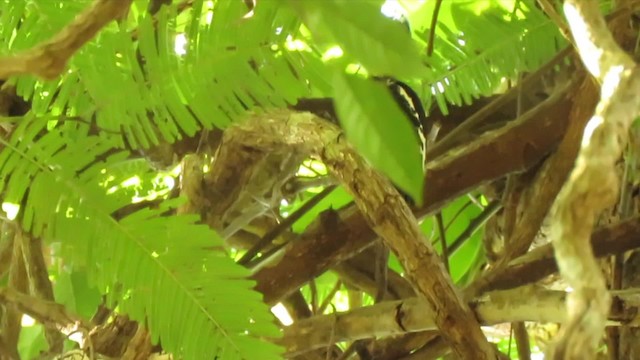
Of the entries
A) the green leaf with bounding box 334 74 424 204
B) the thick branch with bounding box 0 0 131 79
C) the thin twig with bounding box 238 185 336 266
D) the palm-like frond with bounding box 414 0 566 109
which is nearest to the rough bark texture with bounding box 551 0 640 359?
the green leaf with bounding box 334 74 424 204

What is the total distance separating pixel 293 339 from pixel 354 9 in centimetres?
57

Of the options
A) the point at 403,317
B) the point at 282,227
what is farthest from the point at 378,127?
the point at 282,227

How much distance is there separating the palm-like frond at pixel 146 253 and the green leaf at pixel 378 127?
0.36 metres

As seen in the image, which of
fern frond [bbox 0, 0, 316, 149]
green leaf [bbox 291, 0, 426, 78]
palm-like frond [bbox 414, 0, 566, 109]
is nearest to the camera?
green leaf [bbox 291, 0, 426, 78]

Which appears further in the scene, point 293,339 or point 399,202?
point 293,339

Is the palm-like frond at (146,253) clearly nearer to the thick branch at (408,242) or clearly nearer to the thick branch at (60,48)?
the thick branch at (408,242)

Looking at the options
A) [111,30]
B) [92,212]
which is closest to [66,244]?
[92,212]

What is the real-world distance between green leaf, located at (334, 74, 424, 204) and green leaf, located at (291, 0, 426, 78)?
0.04 ft

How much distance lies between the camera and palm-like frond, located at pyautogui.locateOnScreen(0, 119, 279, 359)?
1.86 ft

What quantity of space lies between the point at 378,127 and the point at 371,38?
0.02 metres

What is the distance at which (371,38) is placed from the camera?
210 mm

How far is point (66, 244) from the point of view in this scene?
1.89ft

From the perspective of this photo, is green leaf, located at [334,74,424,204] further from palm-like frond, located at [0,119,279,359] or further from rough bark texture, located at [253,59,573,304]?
rough bark texture, located at [253,59,573,304]

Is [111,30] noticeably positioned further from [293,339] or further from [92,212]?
[293,339]
